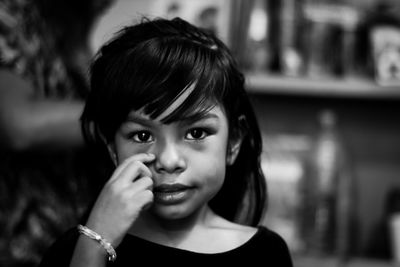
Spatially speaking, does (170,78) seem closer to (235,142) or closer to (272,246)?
(235,142)

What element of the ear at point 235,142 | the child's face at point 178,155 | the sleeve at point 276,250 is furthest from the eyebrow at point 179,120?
the sleeve at point 276,250

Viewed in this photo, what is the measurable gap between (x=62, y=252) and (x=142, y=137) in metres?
0.21

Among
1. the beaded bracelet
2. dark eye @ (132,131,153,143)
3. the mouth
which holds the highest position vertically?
dark eye @ (132,131,153,143)

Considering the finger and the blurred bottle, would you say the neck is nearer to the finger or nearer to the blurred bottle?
the finger

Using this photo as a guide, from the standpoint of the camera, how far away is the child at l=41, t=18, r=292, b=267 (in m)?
0.82

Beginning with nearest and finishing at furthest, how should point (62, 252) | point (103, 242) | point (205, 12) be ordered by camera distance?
point (103, 242) → point (62, 252) → point (205, 12)

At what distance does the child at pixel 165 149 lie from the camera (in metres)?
0.82

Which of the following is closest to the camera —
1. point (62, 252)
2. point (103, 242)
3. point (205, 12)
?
point (103, 242)

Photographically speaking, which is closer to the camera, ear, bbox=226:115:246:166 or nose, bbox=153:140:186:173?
nose, bbox=153:140:186:173

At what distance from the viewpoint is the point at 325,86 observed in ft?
6.08

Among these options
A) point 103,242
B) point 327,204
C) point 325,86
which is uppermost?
point 103,242

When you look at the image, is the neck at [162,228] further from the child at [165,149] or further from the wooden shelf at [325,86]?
the wooden shelf at [325,86]

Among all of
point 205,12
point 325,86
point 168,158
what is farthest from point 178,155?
point 325,86

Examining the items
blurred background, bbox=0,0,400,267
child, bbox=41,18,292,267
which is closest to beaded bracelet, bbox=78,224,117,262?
child, bbox=41,18,292,267
